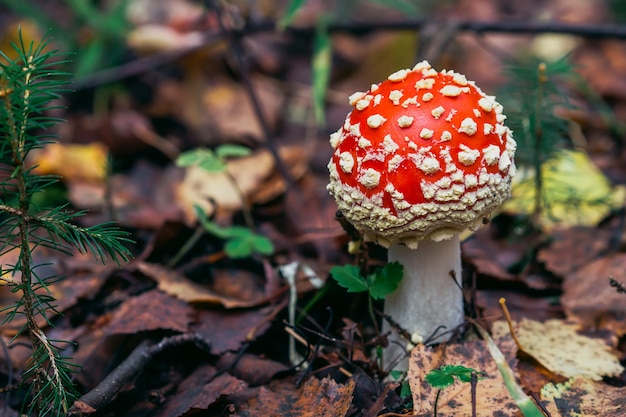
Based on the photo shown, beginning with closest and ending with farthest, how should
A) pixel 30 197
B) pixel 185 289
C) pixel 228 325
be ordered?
1. pixel 30 197
2. pixel 228 325
3. pixel 185 289

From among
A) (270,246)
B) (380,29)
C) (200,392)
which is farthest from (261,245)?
(380,29)

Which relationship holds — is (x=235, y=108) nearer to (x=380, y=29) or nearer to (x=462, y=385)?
(x=380, y=29)

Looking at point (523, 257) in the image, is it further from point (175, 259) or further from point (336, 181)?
point (175, 259)

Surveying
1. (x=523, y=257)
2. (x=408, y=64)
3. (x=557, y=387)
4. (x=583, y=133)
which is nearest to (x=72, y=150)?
(x=408, y=64)

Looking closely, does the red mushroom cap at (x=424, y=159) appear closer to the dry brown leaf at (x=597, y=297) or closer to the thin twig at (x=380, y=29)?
the dry brown leaf at (x=597, y=297)

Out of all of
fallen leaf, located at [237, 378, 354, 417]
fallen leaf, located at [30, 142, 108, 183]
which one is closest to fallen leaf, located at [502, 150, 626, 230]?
fallen leaf, located at [237, 378, 354, 417]

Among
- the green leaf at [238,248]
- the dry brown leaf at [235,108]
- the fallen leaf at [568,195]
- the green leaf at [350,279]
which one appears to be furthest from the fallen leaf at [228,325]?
the dry brown leaf at [235,108]
